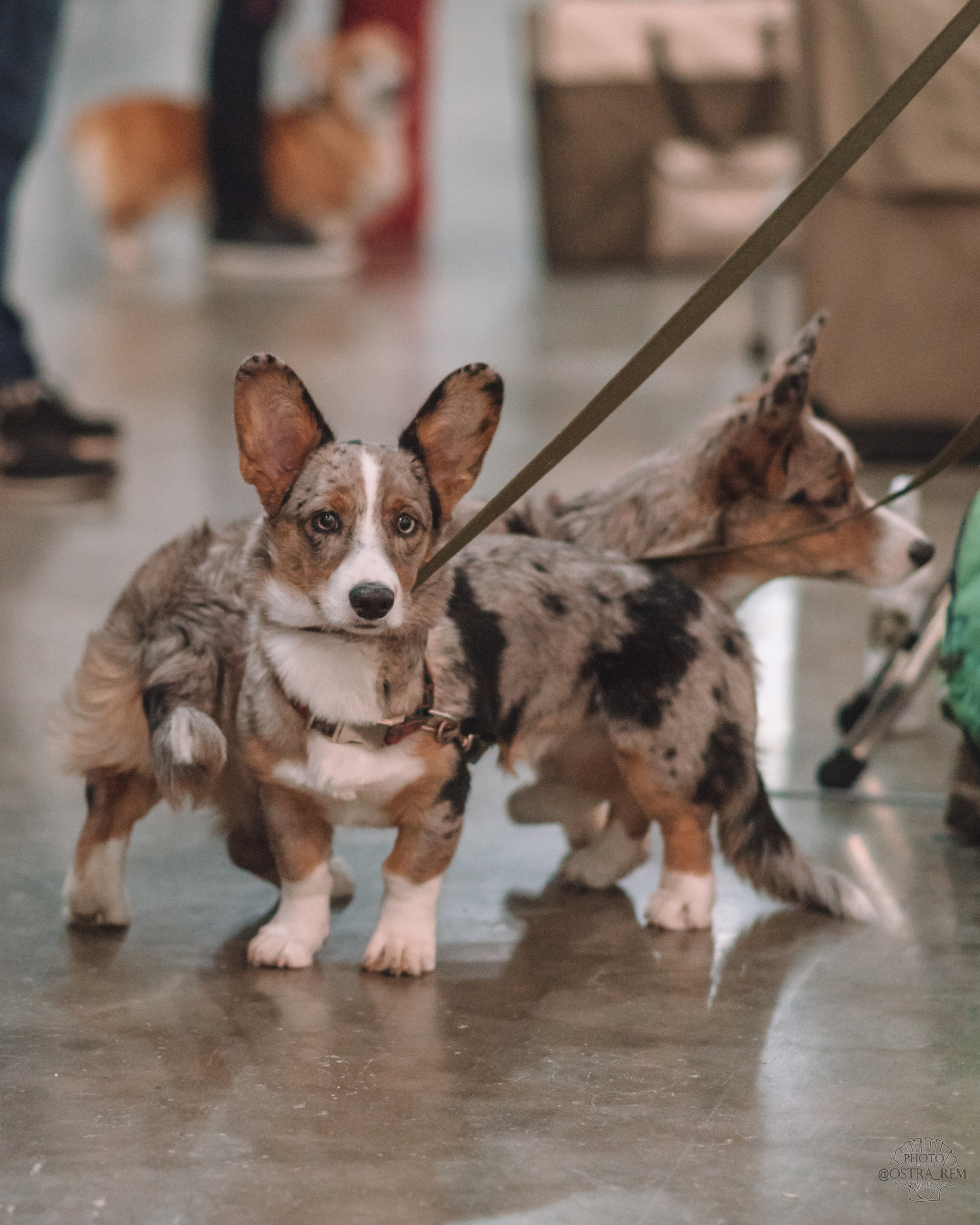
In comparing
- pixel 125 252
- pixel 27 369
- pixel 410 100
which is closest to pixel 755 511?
pixel 27 369

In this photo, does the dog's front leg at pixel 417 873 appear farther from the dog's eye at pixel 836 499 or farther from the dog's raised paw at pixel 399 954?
the dog's eye at pixel 836 499

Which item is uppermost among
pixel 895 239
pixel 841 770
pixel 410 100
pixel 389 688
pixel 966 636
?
pixel 410 100

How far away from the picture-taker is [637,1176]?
1.65 meters

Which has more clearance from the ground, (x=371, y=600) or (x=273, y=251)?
(x=273, y=251)

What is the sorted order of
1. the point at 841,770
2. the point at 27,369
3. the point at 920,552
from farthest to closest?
the point at 27,369 → the point at 841,770 → the point at 920,552

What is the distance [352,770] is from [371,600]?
0.79 ft

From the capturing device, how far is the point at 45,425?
4.72 m

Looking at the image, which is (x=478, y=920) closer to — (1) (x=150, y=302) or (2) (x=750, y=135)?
(1) (x=150, y=302)

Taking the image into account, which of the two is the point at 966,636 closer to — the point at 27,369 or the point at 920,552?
the point at 920,552

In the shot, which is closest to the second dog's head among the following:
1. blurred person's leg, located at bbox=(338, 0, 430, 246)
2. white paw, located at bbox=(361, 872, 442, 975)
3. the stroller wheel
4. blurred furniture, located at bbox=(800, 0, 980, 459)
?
white paw, located at bbox=(361, 872, 442, 975)

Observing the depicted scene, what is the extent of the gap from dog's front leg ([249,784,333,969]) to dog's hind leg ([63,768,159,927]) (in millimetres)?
204

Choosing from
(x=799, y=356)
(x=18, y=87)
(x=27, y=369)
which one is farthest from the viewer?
(x=27, y=369)

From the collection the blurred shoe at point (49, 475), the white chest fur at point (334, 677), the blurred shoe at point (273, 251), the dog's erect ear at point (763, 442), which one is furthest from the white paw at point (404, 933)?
the blurred shoe at point (273, 251)

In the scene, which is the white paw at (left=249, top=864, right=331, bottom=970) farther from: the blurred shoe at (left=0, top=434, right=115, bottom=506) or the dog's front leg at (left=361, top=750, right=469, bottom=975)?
the blurred shoe at (left=0, top=434, right=115, bottom=506)
